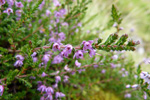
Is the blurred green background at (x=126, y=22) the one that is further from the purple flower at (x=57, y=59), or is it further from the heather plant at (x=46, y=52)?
the purple flower at (x=57, y=59)

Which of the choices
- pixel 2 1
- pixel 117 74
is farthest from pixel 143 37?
pixel 2 1

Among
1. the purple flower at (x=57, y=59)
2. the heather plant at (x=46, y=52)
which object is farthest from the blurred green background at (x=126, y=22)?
the purple flower at (x=57, y=59)

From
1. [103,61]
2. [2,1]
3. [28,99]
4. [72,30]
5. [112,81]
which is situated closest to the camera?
[2,1]

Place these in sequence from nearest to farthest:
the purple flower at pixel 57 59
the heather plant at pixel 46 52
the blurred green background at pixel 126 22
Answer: the heather plant at pixel 46 52 < the purple flower at pixel 57 59 < the blurred green background at pixel 126 22

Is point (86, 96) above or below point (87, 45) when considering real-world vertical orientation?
below

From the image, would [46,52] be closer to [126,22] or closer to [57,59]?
[57,59]

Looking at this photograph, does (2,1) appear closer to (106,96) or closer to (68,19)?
(68,19)

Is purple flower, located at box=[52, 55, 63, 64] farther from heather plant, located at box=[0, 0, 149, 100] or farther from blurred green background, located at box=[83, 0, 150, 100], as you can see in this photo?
blurred green background, located at box=[83, 0, 150, 100]
